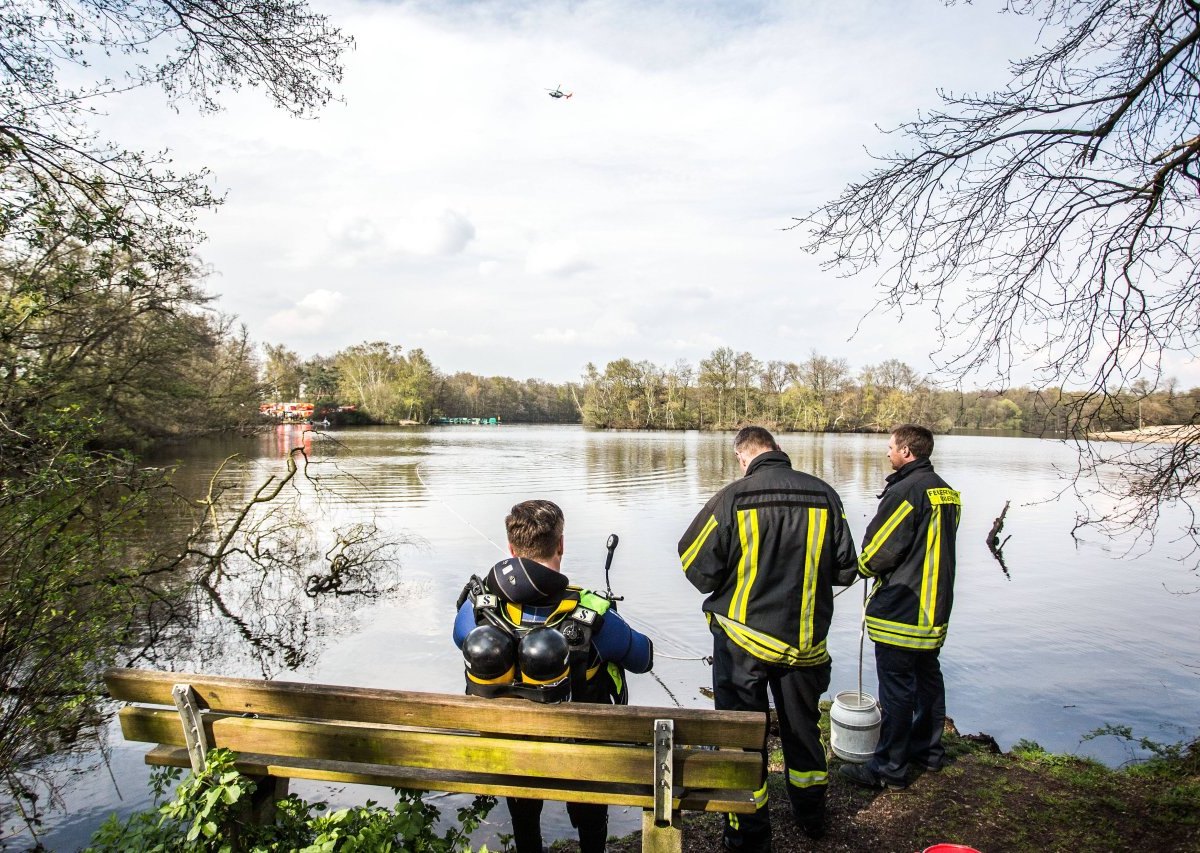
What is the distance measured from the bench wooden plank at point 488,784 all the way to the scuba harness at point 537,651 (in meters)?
0.28

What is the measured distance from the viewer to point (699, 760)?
2230 mm

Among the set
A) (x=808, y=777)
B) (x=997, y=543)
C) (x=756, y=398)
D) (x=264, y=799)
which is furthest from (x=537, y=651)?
(x=756, y=398)

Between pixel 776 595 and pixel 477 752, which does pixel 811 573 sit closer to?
pixel 776 595

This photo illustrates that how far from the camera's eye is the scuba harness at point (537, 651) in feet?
7.55

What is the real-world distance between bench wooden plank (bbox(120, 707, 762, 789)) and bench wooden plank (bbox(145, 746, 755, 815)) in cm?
5

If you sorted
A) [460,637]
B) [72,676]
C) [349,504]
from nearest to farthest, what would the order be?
[460,637] → [72,676] → [349,504]

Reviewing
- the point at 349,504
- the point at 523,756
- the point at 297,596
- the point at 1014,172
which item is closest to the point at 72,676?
the point at 523,756

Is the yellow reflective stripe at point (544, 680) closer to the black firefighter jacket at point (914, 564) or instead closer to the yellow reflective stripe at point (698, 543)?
the yellow reflective stripe at point (698, 543)

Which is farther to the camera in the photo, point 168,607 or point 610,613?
point 168,607

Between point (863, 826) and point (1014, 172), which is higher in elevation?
point (1014, 172)

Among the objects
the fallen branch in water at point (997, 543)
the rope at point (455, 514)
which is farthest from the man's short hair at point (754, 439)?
the fallen branch in water at point (997, 543)

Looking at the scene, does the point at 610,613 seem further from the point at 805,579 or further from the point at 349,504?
the point at 349,504

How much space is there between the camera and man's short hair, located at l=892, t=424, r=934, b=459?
14.0 feet

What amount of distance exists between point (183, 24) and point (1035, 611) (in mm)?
12093
